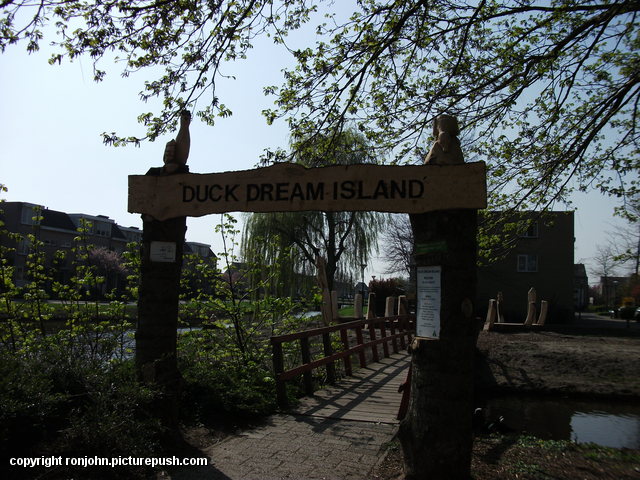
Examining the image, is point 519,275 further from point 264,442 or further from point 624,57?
point 264,442

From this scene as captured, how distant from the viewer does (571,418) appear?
9.23 metres

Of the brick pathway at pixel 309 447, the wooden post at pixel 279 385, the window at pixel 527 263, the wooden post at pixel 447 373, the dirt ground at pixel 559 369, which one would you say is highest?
the window at pixel 527 263

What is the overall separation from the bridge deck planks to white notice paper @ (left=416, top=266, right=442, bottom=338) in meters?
2.75

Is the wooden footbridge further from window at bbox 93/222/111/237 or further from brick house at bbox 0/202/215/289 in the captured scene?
window at bbox 93/222/111/237

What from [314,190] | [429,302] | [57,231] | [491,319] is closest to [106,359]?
[314,190]

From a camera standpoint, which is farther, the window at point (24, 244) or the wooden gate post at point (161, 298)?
the window at point (24, 244)

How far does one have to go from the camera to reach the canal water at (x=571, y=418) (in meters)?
7.72

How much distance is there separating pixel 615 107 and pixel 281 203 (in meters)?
7.40

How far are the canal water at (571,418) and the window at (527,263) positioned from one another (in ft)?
93.3

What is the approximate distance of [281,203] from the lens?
4945mm

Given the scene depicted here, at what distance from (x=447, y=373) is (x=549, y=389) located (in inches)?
366

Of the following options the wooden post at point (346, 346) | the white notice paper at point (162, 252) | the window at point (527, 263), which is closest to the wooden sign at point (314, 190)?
the white notice paper at point (162, 252)

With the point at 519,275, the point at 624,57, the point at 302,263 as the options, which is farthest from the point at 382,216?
the point at 624,57

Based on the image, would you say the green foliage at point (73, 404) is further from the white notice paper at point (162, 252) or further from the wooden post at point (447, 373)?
the wooden post at point (447, 373)
